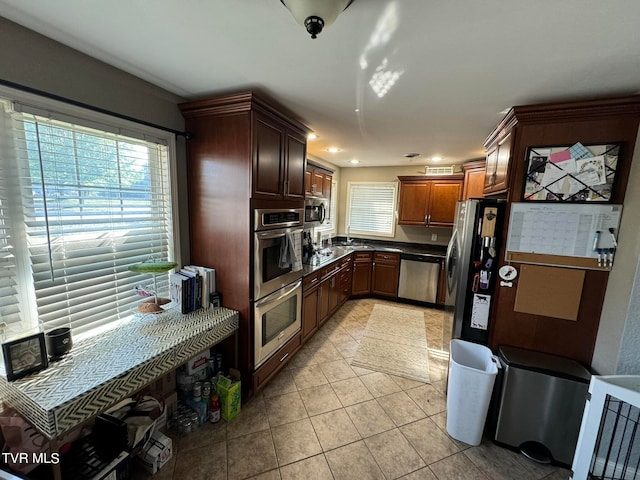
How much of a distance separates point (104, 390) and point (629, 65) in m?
3.08

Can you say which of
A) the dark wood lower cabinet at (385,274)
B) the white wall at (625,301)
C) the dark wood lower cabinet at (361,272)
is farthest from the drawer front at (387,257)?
the white wall at (625,301)

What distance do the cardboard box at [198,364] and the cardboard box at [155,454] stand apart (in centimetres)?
41

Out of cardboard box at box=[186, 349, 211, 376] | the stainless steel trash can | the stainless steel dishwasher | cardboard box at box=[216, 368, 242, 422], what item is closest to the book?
cardboard box at box=[186, 349, 211, 376]

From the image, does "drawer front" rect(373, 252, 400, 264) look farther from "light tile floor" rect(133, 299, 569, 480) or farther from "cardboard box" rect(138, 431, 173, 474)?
"cardboard box" rect(138, 431, 173, 474)

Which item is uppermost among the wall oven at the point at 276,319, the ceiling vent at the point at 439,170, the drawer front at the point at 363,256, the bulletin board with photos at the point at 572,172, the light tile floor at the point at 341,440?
the ceiling vent at the point at 439,170

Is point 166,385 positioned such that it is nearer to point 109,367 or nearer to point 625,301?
point 109,367

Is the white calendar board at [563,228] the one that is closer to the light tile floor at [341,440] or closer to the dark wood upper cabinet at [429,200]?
the light tile floor at [341,440]

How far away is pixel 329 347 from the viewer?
3.03m

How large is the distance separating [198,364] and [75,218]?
129 centimetres

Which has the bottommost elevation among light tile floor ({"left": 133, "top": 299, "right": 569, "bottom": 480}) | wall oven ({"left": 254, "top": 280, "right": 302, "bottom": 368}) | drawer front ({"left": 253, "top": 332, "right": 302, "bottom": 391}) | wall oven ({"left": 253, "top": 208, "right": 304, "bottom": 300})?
light tile floor ({"left": 133, "top": 299, "right": 569, "bottom": 480})

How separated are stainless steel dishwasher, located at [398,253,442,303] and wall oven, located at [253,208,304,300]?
95.3 inches

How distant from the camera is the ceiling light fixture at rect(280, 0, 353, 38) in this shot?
91 centimetres

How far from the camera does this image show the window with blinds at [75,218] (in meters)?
1.31

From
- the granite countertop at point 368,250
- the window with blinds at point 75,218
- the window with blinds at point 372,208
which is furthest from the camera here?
the window with blinds at point 372,208
